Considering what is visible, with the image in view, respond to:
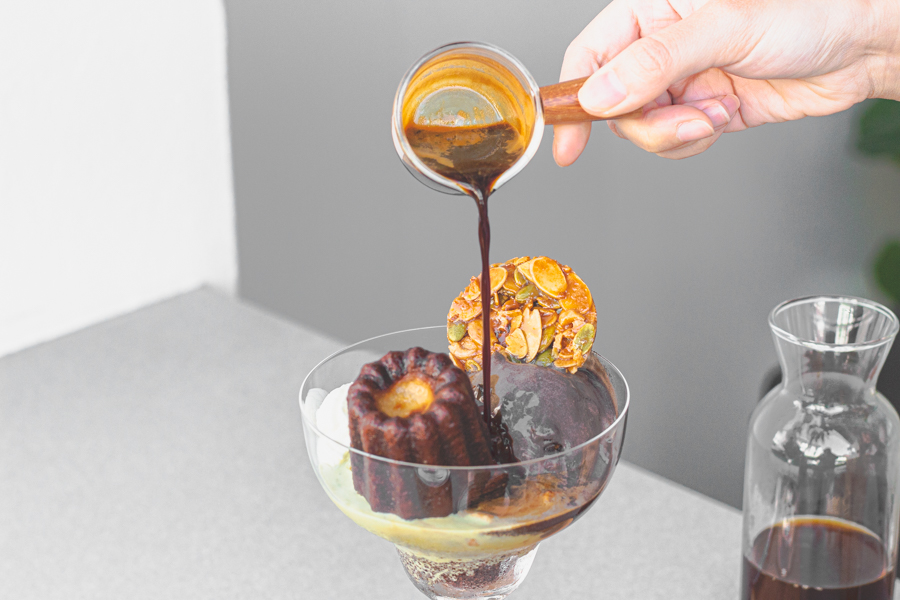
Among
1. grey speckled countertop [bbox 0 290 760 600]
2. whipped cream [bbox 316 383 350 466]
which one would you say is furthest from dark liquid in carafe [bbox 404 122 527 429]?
grey speckled countertop [bbox 0 290 760 600]

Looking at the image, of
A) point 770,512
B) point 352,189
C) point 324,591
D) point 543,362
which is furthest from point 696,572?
point 352,189

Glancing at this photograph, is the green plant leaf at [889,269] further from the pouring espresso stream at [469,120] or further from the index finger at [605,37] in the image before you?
the pouring espresso stream at [469,120]

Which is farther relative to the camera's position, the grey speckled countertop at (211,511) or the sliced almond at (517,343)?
the grey speckled countertop at (211,511)

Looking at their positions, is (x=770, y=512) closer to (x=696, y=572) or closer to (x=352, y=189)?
(x=696, y=572)

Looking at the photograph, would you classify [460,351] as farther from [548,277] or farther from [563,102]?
[563,102]

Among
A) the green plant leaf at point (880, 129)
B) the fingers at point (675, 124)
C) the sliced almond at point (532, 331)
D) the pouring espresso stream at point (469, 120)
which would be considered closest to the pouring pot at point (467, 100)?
the pouring espresso stream at point (469, 120)

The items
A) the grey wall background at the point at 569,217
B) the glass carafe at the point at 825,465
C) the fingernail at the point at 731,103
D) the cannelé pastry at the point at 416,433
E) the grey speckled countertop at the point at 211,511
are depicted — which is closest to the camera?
Answer: the cannelé pastry at the point at 416,433

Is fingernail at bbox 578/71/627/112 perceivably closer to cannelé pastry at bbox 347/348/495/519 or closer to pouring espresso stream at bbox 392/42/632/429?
pouring espresso stream at bbox 392/42/632/429
